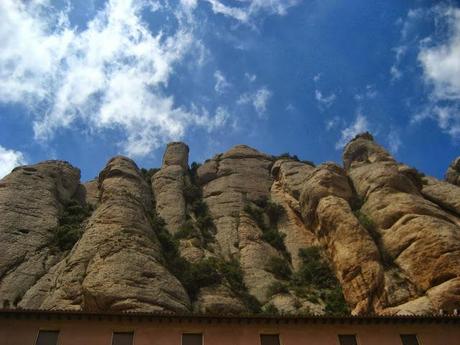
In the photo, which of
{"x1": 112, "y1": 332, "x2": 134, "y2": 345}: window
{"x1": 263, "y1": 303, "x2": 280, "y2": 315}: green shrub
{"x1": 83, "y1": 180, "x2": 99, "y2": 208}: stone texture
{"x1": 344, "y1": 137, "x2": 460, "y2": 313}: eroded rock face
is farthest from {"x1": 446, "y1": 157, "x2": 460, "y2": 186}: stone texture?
{"x1": 112, "y1": 332, "x2": 134, "y2": 345}: window

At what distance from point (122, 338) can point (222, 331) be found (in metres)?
4.57

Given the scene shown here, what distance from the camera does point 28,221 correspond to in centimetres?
4331

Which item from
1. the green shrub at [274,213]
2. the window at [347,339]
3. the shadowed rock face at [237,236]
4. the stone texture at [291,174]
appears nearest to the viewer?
the window at [347,339]

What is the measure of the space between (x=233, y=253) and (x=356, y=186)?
13.5 m

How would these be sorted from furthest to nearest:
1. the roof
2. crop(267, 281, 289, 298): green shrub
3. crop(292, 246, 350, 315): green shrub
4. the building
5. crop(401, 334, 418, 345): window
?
crop(267, 281, 289, 298): green shrub, crop(292, 246, 350, 315): green shrub, crop(401, 334, 418, 345): window, the roof, the building

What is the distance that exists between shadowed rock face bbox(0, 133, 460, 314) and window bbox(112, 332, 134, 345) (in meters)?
4.99

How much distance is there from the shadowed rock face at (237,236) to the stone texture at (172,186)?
0.21m

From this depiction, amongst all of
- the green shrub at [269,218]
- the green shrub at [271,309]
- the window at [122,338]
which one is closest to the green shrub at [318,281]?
the green shrub at [269,218]

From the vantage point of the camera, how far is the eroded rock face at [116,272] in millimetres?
29094

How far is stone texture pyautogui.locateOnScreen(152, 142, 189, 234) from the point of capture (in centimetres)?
5138

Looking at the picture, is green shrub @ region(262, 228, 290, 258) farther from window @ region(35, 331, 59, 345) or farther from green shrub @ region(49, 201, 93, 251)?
window @ region(35, 331, 59, 345)

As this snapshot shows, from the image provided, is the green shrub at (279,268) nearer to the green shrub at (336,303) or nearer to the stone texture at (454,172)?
the green shrub at (336,303)

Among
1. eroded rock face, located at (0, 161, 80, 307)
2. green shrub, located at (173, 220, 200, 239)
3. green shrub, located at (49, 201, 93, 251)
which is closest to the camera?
eroded rock face, located at (0, 161, 80, 307)

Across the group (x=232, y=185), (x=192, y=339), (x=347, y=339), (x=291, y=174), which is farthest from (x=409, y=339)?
(x=232, y=185)
